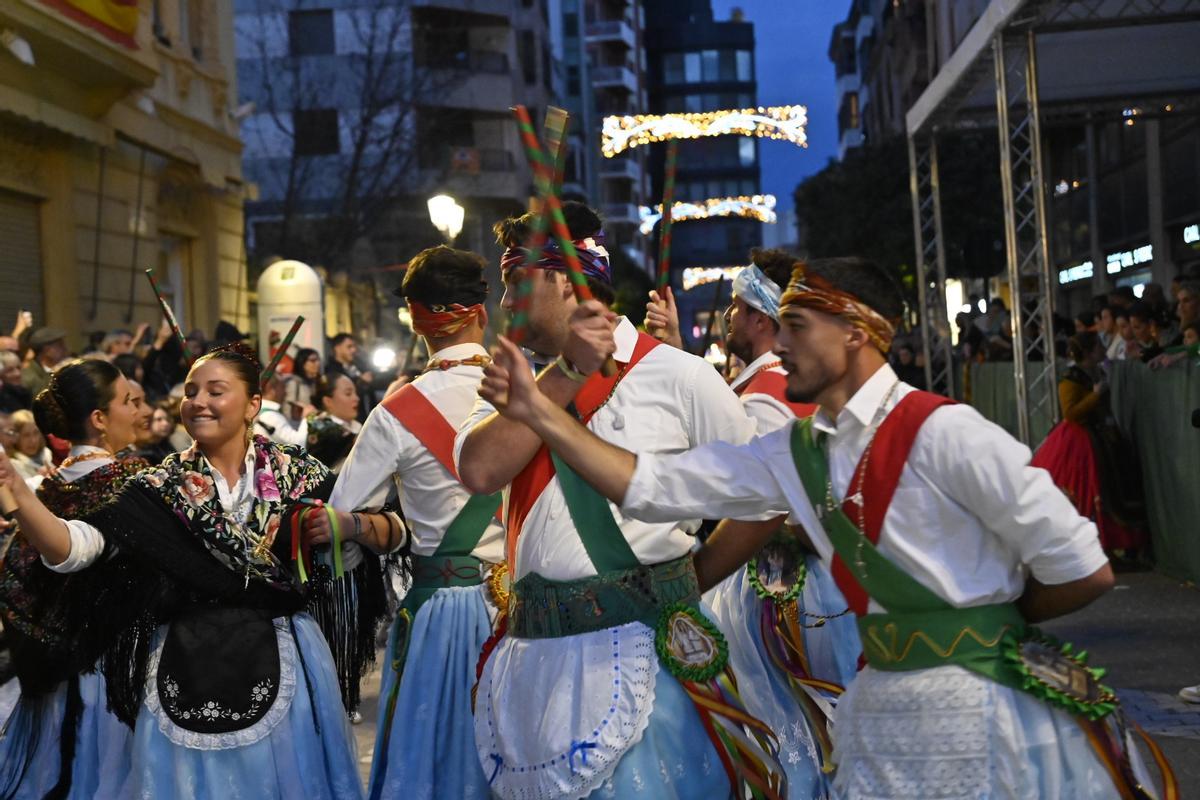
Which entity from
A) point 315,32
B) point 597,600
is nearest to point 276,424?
point 597,600

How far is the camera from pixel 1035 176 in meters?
14.5

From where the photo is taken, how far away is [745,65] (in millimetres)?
131625

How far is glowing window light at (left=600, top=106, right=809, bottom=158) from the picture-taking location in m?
15.3

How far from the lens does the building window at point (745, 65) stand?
131 metres

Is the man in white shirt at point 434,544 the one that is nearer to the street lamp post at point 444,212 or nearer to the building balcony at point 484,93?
the street lamp post at point 444,212

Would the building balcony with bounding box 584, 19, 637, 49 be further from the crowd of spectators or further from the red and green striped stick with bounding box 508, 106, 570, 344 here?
the red and green striped stick with bounding box 508, 106, 570, 344

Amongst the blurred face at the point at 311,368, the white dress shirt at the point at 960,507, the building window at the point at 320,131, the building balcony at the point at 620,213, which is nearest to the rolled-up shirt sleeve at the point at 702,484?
the white dress shirt at the point at 960,507

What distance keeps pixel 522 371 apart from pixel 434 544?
212 centimetres

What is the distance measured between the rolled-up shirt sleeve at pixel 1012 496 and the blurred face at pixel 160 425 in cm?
736

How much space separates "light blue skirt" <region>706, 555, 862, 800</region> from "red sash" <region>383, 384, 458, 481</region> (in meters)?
1.02

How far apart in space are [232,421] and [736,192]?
126351 millimetres

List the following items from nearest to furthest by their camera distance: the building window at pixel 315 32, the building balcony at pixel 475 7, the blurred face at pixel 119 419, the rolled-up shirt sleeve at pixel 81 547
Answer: the rolled-up shirt sleeve at pixel 81 547
the blurred face at pixel 119 419
the building balcony at pixel 475 7
the building window at pixel 315 32

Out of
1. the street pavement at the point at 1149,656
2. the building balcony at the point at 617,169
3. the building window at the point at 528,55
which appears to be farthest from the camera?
the building balcony at the point at 617,169

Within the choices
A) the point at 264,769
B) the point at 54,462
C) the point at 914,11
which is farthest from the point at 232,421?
the point at 914,11
